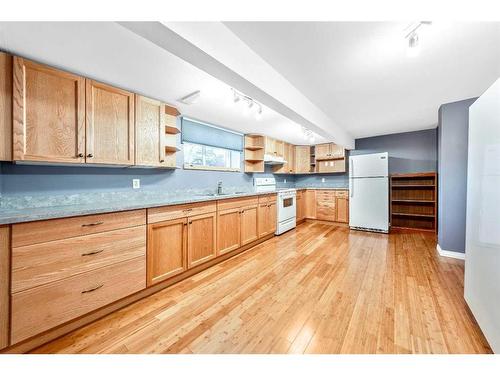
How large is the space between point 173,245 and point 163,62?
1.69m

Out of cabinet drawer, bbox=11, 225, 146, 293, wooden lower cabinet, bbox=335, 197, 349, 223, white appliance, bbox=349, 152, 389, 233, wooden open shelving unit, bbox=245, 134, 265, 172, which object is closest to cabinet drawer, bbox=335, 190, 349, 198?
wooden lower cabinet, bbox=335, 197, 349, 223

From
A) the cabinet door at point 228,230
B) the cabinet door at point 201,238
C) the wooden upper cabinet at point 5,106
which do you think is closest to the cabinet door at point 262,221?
the cabinet door at point 228,230

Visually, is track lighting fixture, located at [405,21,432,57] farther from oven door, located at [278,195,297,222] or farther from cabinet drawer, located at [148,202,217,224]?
oven door, located at [278,195,297,222]

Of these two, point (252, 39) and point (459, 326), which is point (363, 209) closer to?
point (459, 326)

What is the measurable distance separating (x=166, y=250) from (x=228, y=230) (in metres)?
0.94

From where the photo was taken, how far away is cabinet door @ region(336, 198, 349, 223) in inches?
191

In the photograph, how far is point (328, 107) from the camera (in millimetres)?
2875

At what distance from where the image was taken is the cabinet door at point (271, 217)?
371cm

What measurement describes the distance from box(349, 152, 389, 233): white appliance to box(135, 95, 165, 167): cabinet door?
396cm

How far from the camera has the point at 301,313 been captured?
5.35ft

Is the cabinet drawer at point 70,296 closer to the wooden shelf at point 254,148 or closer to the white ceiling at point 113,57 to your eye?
the white ceiling at point 113,57

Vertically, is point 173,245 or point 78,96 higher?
point 78,96
